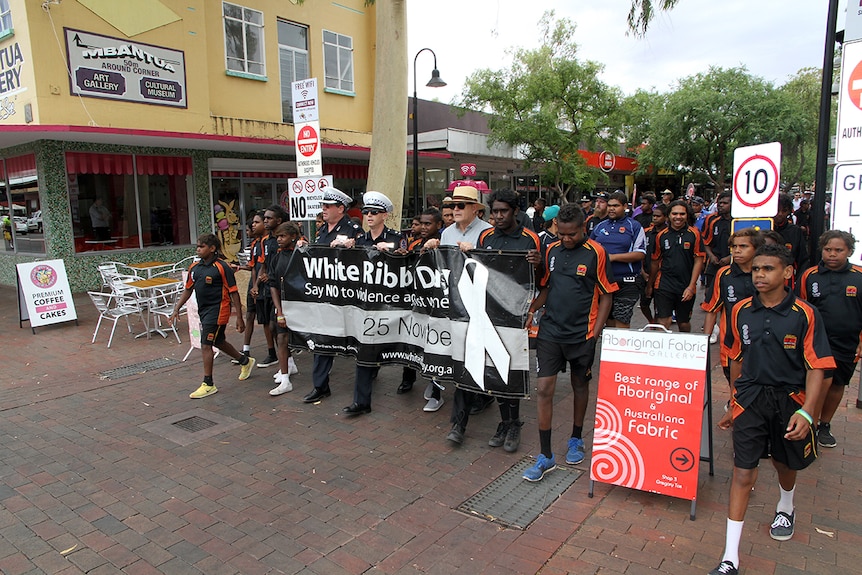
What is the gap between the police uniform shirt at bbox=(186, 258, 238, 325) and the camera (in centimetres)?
646

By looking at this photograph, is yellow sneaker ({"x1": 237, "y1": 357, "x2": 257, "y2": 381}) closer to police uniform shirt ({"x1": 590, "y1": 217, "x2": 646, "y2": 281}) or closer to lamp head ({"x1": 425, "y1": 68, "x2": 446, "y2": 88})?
police uniform shirt ({"x1": 590, "y1": 217, "x2": 646, "y2": 281})

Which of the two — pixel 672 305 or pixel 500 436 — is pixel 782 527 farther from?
pixel 672 305

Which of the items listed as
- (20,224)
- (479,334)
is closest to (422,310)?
(479,334)

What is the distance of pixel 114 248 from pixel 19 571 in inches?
492

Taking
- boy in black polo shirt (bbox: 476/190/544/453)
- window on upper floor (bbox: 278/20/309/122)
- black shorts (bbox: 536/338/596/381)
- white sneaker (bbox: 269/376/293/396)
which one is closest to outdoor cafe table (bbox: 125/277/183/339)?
white sneaker (bbox: 269/376/293/396)

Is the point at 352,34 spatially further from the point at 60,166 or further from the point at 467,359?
the point at 467,359

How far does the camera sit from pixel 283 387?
650 centimetres

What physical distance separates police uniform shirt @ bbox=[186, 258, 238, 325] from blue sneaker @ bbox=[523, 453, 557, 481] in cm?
386

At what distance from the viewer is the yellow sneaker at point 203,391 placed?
6.46 meters

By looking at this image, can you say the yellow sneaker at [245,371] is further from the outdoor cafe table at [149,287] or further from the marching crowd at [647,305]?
the outdoor cafe table at [149,287]

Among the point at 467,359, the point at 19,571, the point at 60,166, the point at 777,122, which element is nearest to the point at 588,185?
the point at 777,122

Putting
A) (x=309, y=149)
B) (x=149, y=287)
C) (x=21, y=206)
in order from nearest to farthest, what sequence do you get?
(x=309, y=149) < (x=149, y=287) < (x=21, y=206)

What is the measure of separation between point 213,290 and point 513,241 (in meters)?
3.60

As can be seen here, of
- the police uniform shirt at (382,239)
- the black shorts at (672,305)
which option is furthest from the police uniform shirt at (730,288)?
the police uniform shirt at (382,239)
